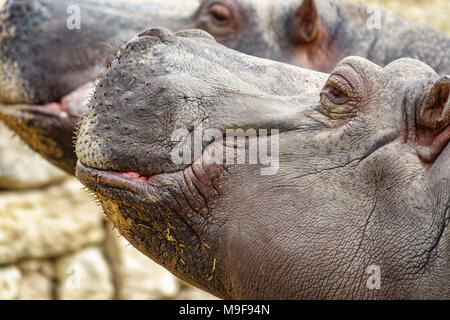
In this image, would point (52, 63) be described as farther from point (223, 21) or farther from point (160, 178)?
point (160, 178)

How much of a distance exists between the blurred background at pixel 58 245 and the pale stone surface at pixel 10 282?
11 mm

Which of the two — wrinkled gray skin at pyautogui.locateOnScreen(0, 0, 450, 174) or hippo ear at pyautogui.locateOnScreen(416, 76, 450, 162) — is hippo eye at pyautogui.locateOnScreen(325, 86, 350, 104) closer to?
hippo ear at pyautogui.locateOnScreen(416, 76, 450, 162)

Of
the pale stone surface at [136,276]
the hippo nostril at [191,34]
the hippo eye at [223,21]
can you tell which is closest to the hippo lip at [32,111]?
the hippo eye at [223,21]

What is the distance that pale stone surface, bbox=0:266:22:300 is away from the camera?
236 inches

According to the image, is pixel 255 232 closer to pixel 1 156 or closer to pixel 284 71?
pixel 284 71

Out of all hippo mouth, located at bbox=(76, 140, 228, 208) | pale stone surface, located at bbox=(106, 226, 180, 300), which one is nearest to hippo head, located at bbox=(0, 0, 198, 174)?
hippo mouth, located at bbox=(76, 140, 228, 208)

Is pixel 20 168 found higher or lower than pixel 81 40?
lower

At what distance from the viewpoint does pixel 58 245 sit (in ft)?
21.7

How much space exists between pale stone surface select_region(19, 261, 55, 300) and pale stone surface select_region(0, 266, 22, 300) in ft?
0.30

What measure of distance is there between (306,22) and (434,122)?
230cm

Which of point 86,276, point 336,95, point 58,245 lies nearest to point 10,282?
point 58,245

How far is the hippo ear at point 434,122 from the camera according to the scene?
2330mm

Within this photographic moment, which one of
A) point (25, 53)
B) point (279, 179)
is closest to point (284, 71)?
point (279, 179)

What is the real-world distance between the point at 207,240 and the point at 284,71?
2.52 feet
